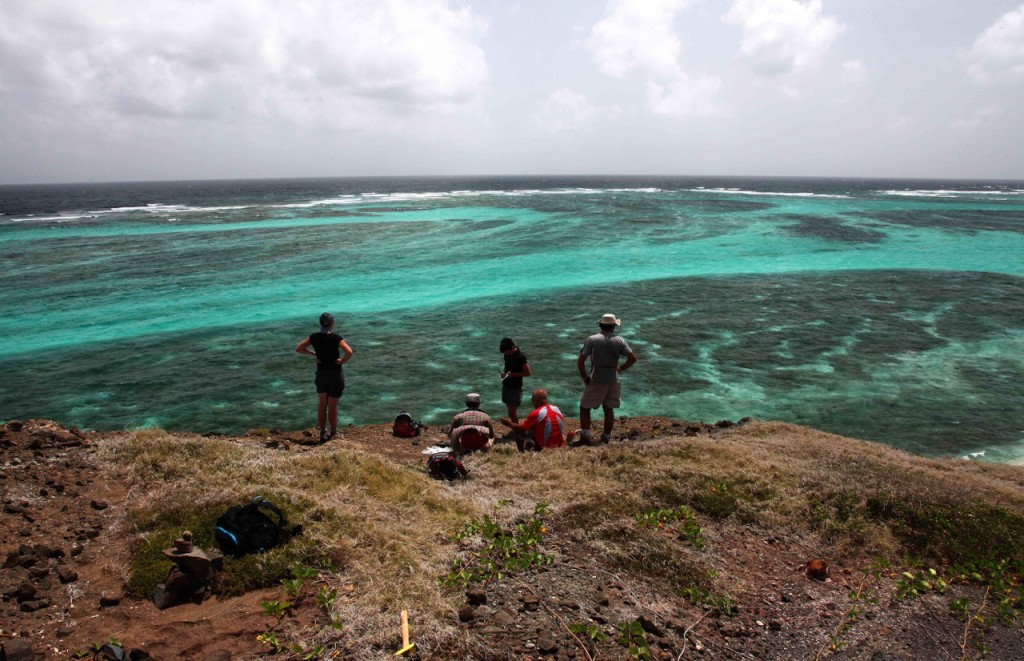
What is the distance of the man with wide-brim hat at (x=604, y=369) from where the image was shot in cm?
940

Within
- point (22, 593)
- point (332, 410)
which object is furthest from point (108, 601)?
point (332, 410)

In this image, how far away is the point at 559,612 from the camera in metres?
5.29

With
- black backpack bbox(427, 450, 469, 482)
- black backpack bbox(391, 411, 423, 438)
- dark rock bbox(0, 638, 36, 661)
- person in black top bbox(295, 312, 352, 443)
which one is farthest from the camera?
black backpack bbox(391, 411, 423, 438)

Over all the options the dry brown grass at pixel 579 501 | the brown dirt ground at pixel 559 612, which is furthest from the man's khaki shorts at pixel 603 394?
the brown dirt ground at pixel 559 612

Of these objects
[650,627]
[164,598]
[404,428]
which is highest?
[164,598]

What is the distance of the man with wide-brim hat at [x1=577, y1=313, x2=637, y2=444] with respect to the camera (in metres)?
9.40

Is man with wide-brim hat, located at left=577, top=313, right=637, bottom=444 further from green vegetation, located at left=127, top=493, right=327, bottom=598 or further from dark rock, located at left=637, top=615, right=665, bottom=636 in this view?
green vegetation, located at left=127, top=493, right=327, bottom=598

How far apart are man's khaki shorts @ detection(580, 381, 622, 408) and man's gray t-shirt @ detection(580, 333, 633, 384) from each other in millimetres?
89

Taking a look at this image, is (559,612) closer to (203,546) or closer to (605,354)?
(203,546)

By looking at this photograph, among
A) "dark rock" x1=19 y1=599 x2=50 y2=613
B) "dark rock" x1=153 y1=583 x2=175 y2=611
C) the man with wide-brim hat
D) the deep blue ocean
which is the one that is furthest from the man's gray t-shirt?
"dark rock" x1=19 y1=599 x2=50 y2=613

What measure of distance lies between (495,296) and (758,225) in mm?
39262

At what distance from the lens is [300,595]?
17.5 ft

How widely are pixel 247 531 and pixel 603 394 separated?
5652 millimetres

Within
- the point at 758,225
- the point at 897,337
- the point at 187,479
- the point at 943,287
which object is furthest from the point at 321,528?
the point at 758,225
